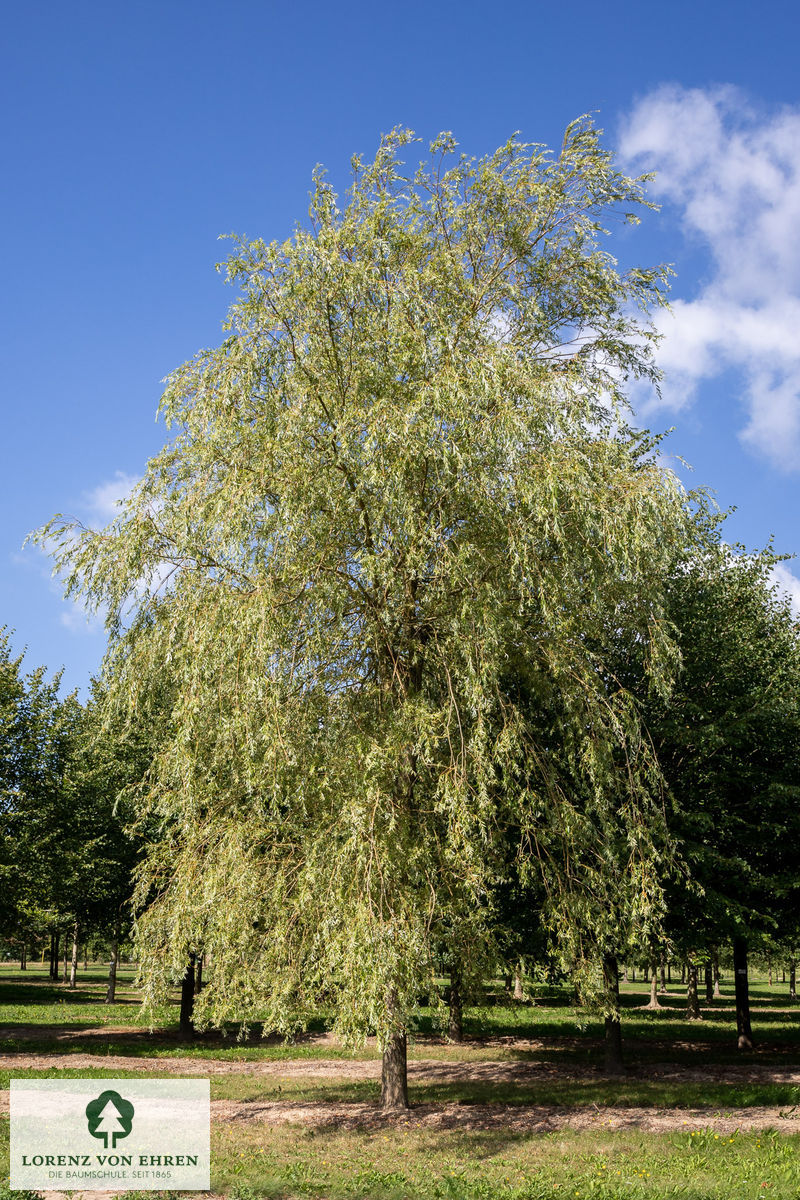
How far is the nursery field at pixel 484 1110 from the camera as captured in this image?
9094mm

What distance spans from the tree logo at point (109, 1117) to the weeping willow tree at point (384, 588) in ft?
6.75

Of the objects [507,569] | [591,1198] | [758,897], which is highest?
[507,569]

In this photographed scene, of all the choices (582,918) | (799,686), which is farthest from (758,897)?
(582,918)

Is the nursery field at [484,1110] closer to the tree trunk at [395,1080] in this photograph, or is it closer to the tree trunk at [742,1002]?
the tree trunk at [395,1080]

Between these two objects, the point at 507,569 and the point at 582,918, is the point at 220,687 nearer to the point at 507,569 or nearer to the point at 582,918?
the point at 507,569

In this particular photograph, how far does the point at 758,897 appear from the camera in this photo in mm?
18922

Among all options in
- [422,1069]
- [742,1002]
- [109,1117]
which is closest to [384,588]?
[109,1117]

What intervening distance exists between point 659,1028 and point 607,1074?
452 inches

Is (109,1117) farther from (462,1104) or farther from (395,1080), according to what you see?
(462,1104)

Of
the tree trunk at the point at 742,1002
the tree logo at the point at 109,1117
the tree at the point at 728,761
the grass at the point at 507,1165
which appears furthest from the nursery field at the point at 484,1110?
the tree at the point at 728,761

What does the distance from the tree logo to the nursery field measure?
0.90 meters
